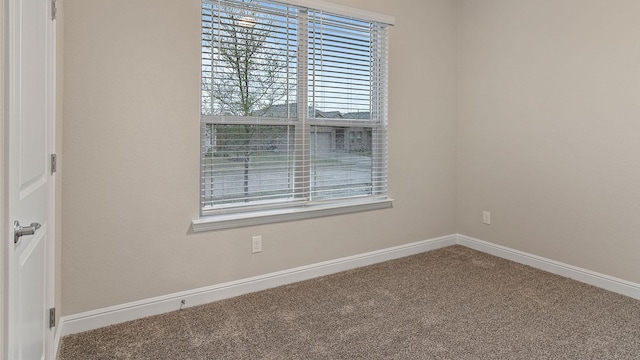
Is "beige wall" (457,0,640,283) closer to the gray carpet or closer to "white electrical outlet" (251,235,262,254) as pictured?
the gray carpet

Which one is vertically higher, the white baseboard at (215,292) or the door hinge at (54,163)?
the door hinge at (54,163)

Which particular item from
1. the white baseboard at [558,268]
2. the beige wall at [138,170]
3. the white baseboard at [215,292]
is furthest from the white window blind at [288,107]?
the white baseboard at [558,268]

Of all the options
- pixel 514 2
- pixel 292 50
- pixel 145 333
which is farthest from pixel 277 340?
pixel 514 2

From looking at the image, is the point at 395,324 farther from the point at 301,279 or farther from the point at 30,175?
the point at 30,175

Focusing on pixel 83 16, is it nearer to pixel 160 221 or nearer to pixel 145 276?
pixel 160 221

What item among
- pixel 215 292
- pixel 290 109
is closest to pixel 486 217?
pixel 290 109

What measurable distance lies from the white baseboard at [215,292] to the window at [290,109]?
0.45 meters

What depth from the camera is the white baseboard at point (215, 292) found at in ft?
7.56

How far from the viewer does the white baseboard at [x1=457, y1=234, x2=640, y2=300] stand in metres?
2.82

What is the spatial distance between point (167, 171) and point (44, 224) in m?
0.88

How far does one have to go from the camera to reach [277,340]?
2.18m

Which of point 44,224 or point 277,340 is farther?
point 277,340

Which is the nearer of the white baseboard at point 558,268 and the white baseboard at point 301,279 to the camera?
the white baseboard at point 301,279

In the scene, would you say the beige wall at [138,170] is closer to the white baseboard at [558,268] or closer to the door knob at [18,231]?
the door knob at [18,231]
